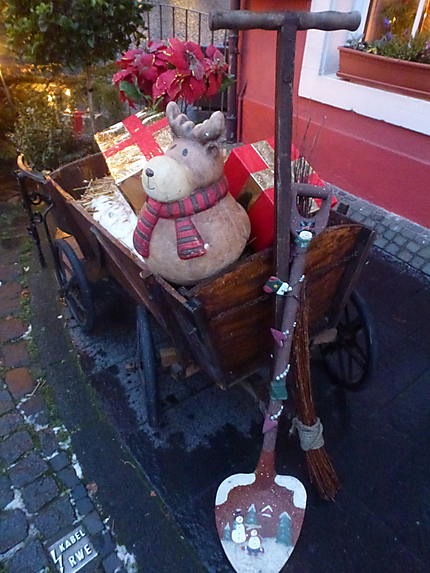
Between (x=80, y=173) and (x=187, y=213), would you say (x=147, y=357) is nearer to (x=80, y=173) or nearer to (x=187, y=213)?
(x=187, y=213)

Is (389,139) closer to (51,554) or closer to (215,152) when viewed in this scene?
(215,152)

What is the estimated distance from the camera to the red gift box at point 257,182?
2094 mm

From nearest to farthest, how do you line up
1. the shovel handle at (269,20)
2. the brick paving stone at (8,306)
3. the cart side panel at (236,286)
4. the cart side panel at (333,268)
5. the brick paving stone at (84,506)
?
the shovel handle at (269,20), the cart side panel at (236,286), the cart side panel at (333,268), the brick paving stone at (84,506), the brick paving stone at (8,306)

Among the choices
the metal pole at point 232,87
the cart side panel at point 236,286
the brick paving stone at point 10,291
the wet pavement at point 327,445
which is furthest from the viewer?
the metal pole at point 232,87

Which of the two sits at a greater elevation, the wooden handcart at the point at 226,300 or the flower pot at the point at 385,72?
the flower pot at the point at 385,72

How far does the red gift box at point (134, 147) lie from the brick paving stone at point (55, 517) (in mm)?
1567

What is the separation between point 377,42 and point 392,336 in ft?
8.42

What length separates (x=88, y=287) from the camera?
2.85 meters

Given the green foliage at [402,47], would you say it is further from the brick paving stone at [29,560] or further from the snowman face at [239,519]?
the brick paving stone at [29,560]

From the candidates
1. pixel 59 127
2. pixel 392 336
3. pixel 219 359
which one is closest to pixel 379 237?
pixel 392 336

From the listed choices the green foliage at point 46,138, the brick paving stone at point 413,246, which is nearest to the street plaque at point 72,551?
the green foliage at point 46,138

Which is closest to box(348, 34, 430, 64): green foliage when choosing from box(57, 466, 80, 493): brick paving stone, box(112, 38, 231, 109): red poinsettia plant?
box(112, 38, 231, 109): red poinsettia plant

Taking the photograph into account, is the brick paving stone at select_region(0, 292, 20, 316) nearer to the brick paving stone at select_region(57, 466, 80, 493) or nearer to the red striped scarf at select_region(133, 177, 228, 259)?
the brick paving stone at select_region(57, 466, 80, 493)

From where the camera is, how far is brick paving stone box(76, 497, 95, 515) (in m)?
2.23
